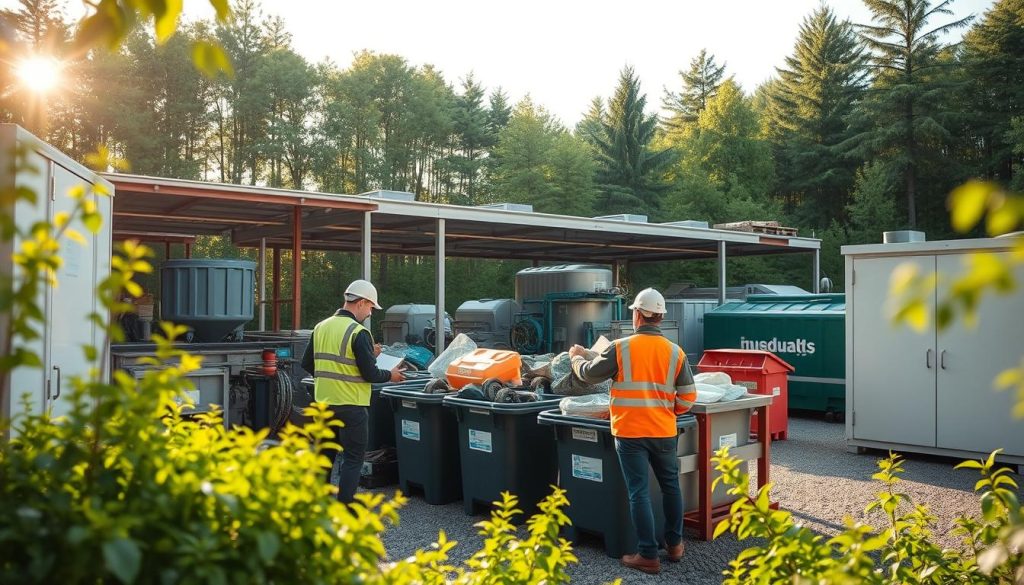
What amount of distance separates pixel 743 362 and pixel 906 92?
29.6m

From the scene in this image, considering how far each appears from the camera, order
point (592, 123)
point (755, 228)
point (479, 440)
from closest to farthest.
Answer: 1. point (479, 440)
2. point (755, 228)
3. point (592, 123)

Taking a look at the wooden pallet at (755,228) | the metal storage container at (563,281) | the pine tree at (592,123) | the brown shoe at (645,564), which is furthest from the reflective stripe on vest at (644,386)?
the pine tree at (592,123)

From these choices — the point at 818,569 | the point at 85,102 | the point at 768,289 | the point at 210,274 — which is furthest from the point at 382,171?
the point at 818,569

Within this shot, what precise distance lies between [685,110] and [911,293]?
2073 inches

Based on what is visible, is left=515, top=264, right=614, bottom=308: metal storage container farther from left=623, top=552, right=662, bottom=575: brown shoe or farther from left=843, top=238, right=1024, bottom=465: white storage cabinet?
left=623, top=552, right=662, bottom=575: brown shoe

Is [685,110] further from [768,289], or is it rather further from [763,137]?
[768,289]

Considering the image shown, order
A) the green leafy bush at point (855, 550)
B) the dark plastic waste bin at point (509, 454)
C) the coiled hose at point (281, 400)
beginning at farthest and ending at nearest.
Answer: the coiled hose at point (281, 400) < the dark plastic waste bin at point (509, 454) < the green leafy bush at point (855, 550)

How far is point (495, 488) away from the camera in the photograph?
7.09m

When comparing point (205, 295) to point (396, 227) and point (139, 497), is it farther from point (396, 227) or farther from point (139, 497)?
point (139, 497)

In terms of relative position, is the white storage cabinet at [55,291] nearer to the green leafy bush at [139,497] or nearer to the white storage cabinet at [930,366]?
the green leafy bush at [139,497]

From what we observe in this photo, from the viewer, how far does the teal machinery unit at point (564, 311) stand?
17.7 metres

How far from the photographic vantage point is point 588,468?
6.33 metres

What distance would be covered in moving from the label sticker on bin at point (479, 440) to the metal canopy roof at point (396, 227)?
572 centimetres

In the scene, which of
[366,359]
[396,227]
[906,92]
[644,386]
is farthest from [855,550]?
[906,92]
